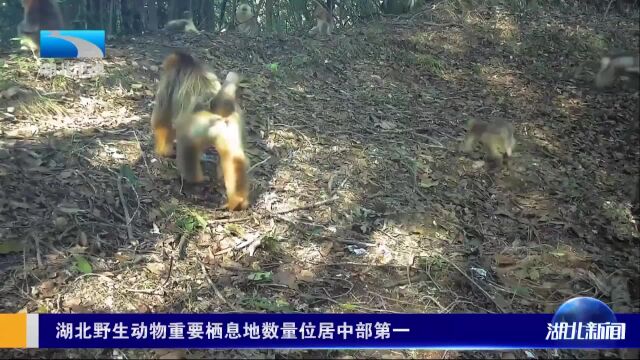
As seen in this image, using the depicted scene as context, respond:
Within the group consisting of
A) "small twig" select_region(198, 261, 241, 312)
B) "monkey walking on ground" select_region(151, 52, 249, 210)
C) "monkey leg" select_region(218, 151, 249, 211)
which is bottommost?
"small twig" select_region(198, 261, 241, 312)

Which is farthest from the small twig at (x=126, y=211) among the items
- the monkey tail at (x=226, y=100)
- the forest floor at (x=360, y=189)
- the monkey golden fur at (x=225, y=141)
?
the monkey tail at (x=226, y=100)

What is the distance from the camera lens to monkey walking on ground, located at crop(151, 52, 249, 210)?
2.58 m

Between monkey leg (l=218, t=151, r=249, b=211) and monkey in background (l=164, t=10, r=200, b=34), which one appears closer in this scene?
monkey leg (l=218, t=151, r=249, b=211)

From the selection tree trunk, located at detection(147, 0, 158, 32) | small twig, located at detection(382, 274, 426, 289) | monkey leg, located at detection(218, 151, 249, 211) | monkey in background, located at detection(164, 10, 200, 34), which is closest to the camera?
small twig, located at detection(382, 274, 426, 289)

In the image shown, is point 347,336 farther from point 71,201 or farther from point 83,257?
point 71,201

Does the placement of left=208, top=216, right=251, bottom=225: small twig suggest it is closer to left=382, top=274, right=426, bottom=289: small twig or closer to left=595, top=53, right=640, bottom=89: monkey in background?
left=382, top=274, right=426, bottom=289: small twig

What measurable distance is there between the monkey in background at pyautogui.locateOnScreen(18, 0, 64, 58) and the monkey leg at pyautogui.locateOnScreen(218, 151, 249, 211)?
127 centimetres

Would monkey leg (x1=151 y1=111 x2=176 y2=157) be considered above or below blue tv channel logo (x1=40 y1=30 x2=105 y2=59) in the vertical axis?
below

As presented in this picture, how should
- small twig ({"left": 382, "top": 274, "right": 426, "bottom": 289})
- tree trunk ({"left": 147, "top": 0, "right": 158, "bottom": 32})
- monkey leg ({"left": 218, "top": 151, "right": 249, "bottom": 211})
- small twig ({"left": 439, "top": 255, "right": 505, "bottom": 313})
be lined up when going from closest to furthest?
1. small twig ({"left": 439, "top": 255, "right": 505, "bottom": 313})
2. small twig ({"left": 382, "top": 274, "right": 426, "bottom": 289})
3. monkey leg ({"left": 218, "top": 151, "right": 249, "bottom": 211})
4. tree trunk ({"left": 147, "top": 0, "right": 158, "bottom": 32})

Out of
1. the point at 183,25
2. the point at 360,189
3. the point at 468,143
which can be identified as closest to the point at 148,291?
the point at 360,189

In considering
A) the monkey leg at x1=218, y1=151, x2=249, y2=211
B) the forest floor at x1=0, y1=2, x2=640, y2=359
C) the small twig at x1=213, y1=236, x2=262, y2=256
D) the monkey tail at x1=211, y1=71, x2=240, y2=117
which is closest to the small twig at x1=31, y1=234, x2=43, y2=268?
the forest floor at x1=0, y1=2, x2=640, y2=359

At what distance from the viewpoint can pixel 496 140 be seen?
2.27m

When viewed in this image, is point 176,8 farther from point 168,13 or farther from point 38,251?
point 38,251

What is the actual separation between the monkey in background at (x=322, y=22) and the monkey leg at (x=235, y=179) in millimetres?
1221
